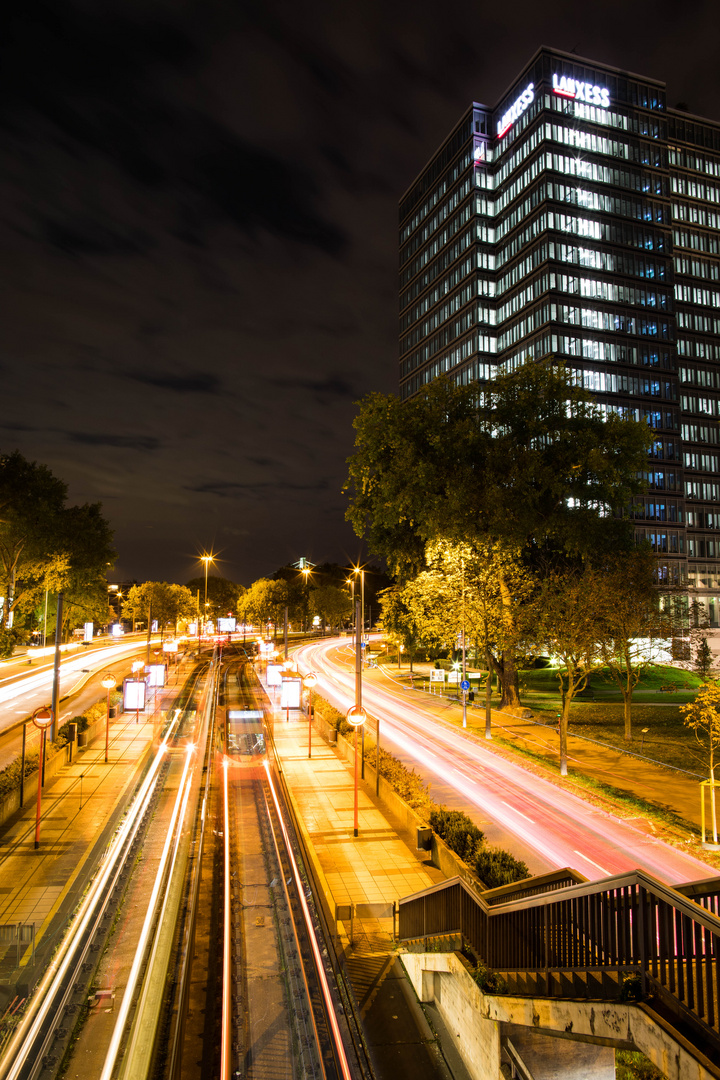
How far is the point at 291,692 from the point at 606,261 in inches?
3407

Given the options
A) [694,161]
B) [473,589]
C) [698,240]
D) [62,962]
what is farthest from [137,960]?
[694,161]

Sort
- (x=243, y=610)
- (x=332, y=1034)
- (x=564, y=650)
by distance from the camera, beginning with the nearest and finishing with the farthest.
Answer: (x=332, y=1034), (x=564, y=650), (x=243, y=610)

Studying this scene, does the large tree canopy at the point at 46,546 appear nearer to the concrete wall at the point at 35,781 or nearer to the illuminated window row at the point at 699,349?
the concrete wall at the point at 35,781

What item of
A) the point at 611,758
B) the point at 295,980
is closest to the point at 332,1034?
the point at 295,980

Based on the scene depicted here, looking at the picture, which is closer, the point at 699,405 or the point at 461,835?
the point at 461,835

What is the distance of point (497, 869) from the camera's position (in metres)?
13.5

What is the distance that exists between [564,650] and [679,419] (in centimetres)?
8559

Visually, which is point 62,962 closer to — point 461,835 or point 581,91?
point 461,835

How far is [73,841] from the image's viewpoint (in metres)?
18.3

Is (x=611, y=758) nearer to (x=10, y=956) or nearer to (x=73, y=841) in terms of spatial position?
(x=73, y=841)

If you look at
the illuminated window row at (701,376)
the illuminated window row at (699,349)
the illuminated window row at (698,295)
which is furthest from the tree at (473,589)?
the illuminated window row at (698,295)

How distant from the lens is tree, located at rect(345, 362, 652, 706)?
115 feet

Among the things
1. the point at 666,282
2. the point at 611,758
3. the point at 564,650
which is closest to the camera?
the point at 564,650

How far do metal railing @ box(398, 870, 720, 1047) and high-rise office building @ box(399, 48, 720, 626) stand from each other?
283ft
